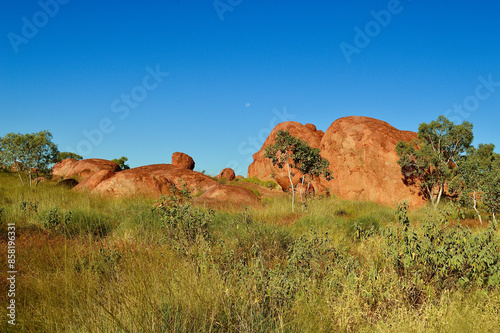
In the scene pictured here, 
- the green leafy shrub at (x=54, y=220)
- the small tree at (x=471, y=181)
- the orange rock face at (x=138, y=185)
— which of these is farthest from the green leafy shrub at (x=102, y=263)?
the small tree at (x=471, y=181)

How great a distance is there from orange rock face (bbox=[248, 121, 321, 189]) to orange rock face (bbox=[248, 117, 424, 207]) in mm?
2212

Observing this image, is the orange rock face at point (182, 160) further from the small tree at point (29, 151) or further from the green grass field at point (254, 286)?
the green grass field at point (254, 286)

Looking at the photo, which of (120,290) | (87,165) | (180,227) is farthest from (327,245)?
(87,165)

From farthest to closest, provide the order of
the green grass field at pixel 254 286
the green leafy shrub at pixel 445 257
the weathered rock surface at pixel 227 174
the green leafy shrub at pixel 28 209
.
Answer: the weathered rock surface at pixel 227 174, the green leafy shrub at pixel 28 209, the green leafy shrub at pixel 445 257, the green grass field at pixel 254 286

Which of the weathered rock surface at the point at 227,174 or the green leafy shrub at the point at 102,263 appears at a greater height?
the weathered rock surface at the point at 227,174

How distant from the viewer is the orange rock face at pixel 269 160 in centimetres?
2948

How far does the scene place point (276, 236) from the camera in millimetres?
7250

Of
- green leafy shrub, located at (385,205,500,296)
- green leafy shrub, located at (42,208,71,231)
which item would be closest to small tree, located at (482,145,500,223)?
green leafy shrub, located at (385,205,500,296)

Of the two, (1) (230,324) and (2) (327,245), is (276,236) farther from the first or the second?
(1) (230,324)

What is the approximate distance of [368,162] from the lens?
23.4 m

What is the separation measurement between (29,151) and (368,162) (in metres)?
24.6

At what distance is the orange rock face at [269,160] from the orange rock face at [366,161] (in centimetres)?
221

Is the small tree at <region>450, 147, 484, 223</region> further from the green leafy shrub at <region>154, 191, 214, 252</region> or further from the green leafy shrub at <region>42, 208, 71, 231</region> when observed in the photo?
the green leafy shrub at <region>42, 208, 71, 231</region>

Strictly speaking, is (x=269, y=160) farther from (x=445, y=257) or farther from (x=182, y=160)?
(x=445, y=257)
